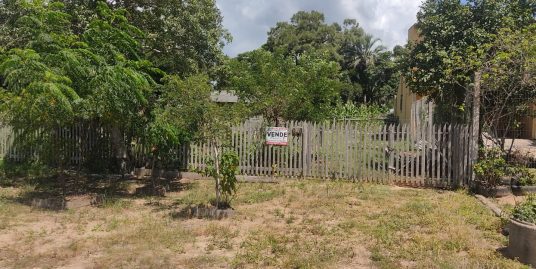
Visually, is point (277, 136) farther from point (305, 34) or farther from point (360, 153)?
point (305, 34)

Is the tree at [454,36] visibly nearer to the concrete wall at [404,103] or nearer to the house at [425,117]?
the house at [425,117]

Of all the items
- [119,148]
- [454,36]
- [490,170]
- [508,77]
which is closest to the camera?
[490,170]

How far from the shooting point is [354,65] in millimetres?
49375

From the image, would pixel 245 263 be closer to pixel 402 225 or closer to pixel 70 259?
pixel 70 259

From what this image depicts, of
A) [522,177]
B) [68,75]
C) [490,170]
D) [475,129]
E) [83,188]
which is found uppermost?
[68,75]

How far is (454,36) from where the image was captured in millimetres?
11820

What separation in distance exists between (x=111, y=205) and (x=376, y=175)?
6343 millimetres

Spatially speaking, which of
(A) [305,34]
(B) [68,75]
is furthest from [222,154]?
(A) [305,34]

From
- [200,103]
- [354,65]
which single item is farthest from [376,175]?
[354,65]

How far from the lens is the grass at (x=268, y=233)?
5883 mm

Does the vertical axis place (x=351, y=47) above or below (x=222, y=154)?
above

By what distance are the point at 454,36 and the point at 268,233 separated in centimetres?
791

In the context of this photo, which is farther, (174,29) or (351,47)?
(351,47)

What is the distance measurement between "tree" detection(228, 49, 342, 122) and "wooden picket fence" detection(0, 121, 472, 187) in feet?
3.21
